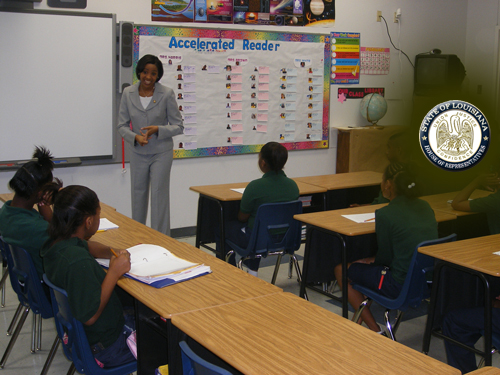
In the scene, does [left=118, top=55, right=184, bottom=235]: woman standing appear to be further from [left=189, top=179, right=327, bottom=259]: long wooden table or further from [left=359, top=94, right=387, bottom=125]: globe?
[left=359, top=94, right=387, bottom=125]: globe

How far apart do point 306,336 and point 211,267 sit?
0.65 meters

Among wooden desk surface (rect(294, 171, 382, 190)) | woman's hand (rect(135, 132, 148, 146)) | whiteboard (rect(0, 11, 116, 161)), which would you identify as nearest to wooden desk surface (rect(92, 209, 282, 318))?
woman's hand (rect(135, 132, 148, 146))

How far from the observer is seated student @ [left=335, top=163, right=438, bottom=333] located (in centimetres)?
231

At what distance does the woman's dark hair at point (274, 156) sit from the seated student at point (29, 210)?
1.27 meters

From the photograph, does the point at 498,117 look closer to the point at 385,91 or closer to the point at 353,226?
the point at 353,226

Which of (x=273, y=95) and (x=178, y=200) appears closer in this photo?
(x=178, y=200)

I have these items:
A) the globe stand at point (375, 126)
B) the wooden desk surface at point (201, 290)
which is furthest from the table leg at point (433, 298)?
the globe stand at point (375, 126)

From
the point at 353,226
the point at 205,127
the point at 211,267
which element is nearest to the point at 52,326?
the point at 211,267

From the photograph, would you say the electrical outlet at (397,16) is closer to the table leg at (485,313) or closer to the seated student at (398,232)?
the seated student at (398,232)

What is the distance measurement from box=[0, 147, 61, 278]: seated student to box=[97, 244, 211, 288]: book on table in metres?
0.33

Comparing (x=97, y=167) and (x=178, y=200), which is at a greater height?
(x=97, y=167)

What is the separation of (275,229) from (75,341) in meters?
1.59

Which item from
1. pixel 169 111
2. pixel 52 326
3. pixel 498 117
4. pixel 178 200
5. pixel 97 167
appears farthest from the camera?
pixel 178 200

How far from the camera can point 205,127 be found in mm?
4742
